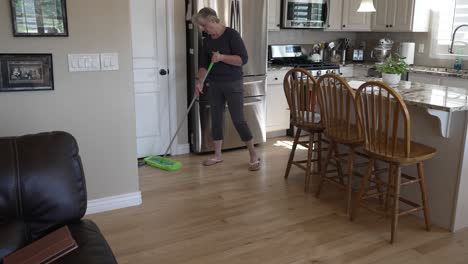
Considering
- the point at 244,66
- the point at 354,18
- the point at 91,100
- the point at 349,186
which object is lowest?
the point at 349,186

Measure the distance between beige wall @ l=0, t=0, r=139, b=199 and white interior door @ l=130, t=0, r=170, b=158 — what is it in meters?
1.24

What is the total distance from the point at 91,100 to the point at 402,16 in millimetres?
4110

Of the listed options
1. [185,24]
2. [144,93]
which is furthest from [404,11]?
[144,93]

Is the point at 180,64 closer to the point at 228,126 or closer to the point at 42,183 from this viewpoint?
the point at 228,126

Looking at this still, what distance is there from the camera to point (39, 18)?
8.80 feet

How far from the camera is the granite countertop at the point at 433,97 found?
2.67m

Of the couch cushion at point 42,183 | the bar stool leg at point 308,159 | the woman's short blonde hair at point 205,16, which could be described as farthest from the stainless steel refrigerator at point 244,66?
the couch cushion at point 42,183

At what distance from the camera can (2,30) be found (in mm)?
2615

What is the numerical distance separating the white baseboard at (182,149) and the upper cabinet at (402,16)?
10.0 feet

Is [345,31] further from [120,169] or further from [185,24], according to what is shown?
[120,169]

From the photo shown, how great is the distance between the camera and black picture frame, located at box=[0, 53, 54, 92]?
268cm

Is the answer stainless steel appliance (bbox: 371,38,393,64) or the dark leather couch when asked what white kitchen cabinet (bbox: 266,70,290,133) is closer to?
stainless steel appliance (bbox: 371,38,393,64)

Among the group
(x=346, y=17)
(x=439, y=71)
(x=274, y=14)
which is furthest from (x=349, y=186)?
(x=346, y=17)

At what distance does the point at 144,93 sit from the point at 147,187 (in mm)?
1095
